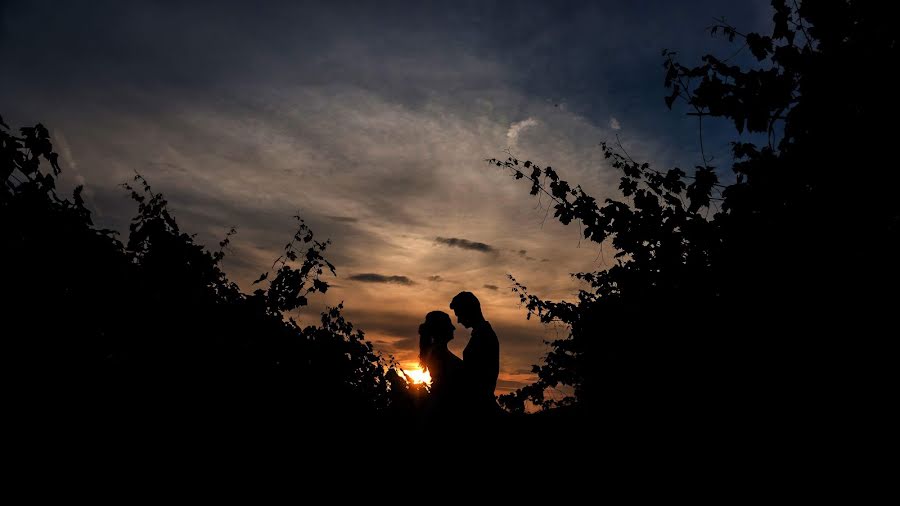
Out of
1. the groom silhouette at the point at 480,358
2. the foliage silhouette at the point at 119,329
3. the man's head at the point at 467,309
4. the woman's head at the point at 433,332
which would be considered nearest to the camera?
the foliage silhouette at the point at 119,329

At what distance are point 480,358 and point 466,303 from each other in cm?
53

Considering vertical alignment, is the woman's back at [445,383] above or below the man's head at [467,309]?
below

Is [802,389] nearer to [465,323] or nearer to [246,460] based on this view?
[465,323]

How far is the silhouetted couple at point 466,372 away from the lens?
4.67 m

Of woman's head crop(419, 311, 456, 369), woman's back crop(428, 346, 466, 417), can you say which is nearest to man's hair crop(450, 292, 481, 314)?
woman's head crop(419, 311, 456, 369)

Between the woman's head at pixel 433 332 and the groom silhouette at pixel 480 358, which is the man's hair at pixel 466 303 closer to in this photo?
the groom silhouette at pixel 480 358

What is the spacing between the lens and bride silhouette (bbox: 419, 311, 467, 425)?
15.3 feet

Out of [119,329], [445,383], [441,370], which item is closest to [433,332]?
[441,370]

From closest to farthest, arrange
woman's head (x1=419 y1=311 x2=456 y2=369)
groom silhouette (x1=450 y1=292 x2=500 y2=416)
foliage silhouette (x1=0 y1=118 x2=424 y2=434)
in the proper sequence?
foliage silhouette (x1=0 y1=118 x2=424 y2=434), groom silhouette (x1=450 y1=292 x2=500 y2=416), woman's head (x1=419 y1=311 x2=456 y2=369)

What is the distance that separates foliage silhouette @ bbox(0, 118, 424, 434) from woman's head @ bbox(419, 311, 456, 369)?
260cm

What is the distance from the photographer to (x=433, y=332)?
499cm

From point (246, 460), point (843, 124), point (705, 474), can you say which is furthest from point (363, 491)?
point (843, 124)

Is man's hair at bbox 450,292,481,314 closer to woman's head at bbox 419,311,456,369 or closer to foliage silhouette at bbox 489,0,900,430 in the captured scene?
woman's head at bbox 419,311,456,369

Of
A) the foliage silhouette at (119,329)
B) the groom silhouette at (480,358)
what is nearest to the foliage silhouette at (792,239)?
the groom silhouette at (480,358)
